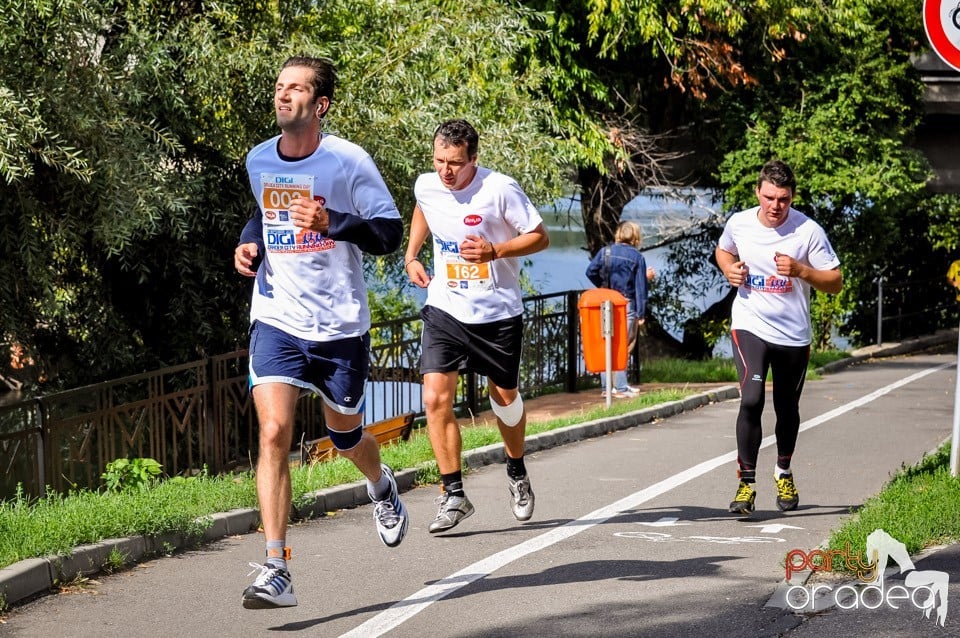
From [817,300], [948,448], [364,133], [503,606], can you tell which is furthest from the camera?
[817,300]

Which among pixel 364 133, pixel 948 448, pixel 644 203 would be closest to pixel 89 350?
pixel 364 133

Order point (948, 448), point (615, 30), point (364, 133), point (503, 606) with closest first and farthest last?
point (503, 606) → point (948, 448) → point (364, 133) → point (615, 30)

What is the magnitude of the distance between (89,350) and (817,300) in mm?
15353

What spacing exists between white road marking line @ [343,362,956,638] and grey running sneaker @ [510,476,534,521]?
182 millimetres

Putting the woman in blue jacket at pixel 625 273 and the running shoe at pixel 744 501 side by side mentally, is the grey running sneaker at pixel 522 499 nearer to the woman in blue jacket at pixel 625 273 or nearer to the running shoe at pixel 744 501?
the running shoe at pixel 744 501

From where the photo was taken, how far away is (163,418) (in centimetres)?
963

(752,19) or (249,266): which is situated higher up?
(752,19)

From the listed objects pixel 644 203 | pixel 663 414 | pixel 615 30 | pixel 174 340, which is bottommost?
pixel 663 414

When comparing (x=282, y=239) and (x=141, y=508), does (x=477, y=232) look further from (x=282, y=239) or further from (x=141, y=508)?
(x=141, y=508)

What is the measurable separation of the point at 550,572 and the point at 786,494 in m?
2.23

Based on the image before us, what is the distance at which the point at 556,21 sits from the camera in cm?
2034

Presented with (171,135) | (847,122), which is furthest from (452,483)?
(847,122)

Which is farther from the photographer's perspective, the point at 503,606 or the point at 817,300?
the point at 817,300

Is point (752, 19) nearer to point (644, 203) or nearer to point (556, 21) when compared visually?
point (556, 21)
